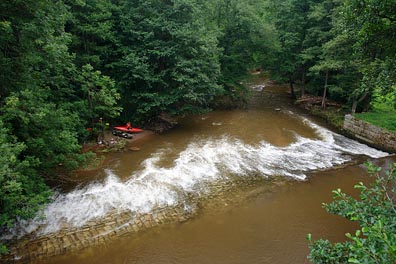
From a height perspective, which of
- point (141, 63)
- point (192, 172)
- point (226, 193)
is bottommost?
point (226, 193)

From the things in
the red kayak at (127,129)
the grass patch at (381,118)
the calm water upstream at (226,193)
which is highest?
the grass patch at (381,118)

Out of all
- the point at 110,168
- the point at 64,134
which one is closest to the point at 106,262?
the point at 64,134

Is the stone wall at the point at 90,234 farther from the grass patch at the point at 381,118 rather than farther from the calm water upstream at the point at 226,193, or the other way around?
the grass patch at the point at 381,118

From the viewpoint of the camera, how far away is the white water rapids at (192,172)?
851 centimetres

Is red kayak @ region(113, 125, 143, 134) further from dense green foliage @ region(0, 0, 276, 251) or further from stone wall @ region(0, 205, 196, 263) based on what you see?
stone wall @ region(0, 205, 196, 263)

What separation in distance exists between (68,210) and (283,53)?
64.1 ft

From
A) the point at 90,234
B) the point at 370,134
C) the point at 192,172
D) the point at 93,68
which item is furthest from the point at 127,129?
the point at 370,134

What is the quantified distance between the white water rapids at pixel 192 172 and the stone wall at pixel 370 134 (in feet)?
2.71

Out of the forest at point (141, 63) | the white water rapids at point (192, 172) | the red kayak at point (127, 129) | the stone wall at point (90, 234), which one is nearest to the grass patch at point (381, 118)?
the forest at point (141, 63)

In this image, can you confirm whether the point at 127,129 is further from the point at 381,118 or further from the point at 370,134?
the point at 381,118

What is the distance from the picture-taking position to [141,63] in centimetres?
1475

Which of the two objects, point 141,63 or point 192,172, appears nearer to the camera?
point 192,172

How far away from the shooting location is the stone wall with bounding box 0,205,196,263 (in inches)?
268

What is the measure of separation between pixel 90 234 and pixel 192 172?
4721 millimetres
